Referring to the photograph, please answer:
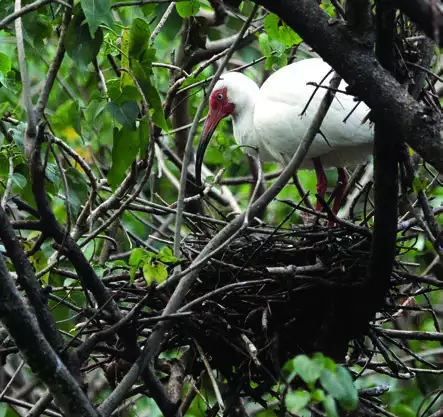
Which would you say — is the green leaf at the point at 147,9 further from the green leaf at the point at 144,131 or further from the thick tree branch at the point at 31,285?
the thick tree branch at the point at 31,285

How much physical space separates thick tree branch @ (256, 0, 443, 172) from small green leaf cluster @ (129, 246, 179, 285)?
37.5 inches

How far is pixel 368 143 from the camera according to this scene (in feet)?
17.1

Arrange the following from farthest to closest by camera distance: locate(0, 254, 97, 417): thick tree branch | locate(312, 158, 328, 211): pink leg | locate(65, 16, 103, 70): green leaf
→ 1. locate(312, 158, 328, 211): pink leg
2. locate(65, 16, 103, 70): green leaf
3. locate(0, 254, 97, 417): thick tree branch

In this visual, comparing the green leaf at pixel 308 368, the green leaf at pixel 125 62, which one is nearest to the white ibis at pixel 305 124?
the green leaf at pixel 125 62

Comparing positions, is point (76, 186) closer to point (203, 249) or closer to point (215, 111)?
point (203, 249)

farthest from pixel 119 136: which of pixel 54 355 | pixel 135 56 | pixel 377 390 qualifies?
pixel 377 390

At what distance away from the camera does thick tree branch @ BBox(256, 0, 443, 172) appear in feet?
9.47

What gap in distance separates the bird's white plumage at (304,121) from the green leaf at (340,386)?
2.52m

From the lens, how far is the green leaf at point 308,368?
104 inches

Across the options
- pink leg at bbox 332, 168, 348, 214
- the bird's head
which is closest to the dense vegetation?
pink leg at bbox 332, 168, 348, 214

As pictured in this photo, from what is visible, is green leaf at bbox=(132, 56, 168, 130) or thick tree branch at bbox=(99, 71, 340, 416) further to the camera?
green leaf at bbox=(132, 56, 168, 130)

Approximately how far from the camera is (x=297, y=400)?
106 inches

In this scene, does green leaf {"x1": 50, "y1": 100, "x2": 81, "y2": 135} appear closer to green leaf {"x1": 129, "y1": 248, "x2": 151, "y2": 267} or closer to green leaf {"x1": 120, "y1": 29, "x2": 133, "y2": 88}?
green leaf {"x1": 120, "y1": 29, "x2": 133, "y2": 88}

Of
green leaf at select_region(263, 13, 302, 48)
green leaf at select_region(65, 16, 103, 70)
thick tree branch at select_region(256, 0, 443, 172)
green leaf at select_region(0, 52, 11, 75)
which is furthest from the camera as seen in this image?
green leaf at select_region(0, 52, 11, 75)
